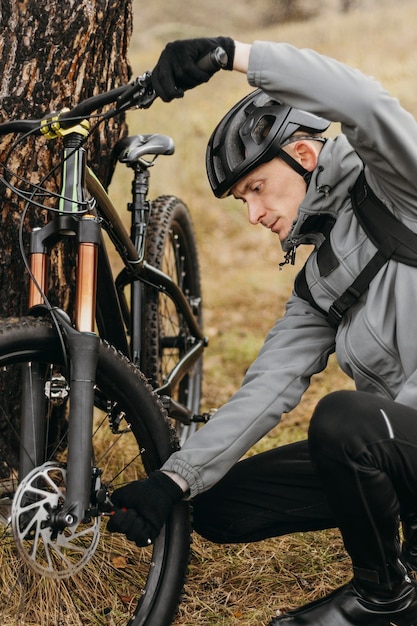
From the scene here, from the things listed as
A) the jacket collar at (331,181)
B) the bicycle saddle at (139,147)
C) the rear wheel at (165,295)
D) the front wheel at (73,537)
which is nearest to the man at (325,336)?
the jacket collar at (331,181)

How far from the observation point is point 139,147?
3326 mm

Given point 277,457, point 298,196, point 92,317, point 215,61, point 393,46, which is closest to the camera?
point 215,61

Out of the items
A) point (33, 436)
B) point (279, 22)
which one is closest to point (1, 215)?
point (33, 436)

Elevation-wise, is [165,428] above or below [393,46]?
below

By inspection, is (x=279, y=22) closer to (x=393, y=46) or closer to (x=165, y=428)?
(x=393, y=46)

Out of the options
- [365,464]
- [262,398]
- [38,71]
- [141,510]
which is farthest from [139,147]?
[365,464]

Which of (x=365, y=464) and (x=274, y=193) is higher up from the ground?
(x=274, y=193)

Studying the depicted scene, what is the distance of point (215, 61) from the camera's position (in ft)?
7.06

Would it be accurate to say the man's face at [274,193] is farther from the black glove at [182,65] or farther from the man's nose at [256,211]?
the black glove at [182,65]

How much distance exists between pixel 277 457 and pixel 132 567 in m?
0.61

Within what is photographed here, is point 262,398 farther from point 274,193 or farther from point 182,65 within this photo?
point 182,65

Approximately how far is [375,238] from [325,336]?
46 centimetres

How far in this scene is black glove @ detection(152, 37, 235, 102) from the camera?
7.04 ft

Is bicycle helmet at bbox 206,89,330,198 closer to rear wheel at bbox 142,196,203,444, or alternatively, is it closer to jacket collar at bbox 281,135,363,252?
jacket collar at bbox 281,135,363,252
